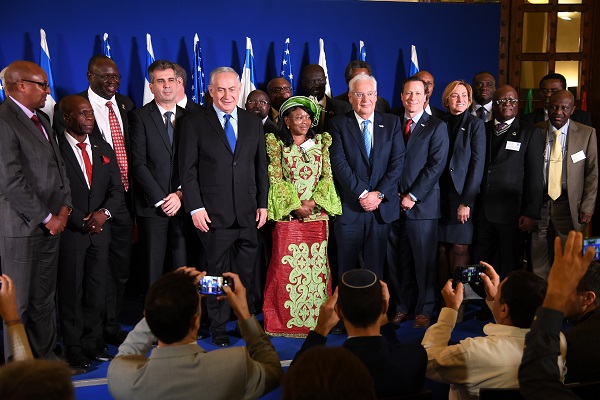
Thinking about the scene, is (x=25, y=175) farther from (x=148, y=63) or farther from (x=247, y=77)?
(x=247, y=77)

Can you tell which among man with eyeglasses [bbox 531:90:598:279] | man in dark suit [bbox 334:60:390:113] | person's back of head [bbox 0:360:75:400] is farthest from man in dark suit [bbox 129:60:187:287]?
person's back of head [bbox 0:360:75:400]

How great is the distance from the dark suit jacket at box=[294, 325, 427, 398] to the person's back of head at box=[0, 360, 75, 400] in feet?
3.16

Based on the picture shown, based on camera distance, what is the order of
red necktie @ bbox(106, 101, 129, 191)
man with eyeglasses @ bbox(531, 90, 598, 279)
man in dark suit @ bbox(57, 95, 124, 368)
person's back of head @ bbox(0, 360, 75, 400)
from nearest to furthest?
person's back of head @ bbox(0, 360, 75, 400) < man in dark suit @ bbox(57, 95, 124, 368) < red necktie @ bbox(106, 101, 129, 191) < man with eyeglasses @ bbox(531, 90, 598, 279)

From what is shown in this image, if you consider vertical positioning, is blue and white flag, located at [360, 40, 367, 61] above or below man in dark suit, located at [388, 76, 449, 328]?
above

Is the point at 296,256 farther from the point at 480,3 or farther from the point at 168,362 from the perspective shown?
the point at 480,3

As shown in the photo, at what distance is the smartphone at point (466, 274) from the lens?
2758mm

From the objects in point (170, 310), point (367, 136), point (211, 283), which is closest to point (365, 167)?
point (367, 136)

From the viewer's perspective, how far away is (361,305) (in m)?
2.24

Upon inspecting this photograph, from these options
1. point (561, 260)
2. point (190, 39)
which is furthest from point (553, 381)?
point (190, 39)

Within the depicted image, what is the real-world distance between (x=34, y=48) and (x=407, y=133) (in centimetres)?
340

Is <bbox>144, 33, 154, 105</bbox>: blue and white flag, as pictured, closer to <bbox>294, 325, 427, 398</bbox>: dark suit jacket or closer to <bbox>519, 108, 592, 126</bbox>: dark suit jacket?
<bbox>519, 108, 592, 126</bbox>: dark suit jacket

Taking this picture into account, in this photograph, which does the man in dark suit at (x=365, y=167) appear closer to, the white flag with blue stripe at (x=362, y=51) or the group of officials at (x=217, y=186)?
the group of officials at (x=217, y=186)

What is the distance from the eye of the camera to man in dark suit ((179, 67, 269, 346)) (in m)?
→ 4.53

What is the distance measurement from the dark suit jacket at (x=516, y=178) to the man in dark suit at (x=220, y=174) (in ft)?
6.02
